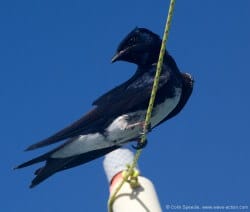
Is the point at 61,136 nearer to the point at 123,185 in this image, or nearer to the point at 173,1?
the point at 123,185

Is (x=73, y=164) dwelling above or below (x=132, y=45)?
below

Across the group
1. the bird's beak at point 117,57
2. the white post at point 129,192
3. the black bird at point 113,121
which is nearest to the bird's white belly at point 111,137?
the black bird at point 113,121

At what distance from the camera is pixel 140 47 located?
355cm

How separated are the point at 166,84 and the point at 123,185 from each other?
102cm

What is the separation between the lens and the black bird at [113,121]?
314 cm

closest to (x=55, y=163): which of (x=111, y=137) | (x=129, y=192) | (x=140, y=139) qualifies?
(x=111, y=137)

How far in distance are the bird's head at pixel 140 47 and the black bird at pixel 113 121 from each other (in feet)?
0.15

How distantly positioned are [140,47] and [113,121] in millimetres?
514

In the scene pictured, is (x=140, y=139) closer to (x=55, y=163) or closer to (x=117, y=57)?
(x=55, y=163)

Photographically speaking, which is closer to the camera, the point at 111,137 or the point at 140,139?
the point at 140,139

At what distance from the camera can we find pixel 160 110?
3.32 metres

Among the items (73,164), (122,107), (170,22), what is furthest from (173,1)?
(73,164)

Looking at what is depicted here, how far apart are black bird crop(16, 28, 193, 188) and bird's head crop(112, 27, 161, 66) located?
0.15ft

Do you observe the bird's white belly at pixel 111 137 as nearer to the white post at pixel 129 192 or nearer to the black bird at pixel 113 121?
the black bird at pixel 113 121
